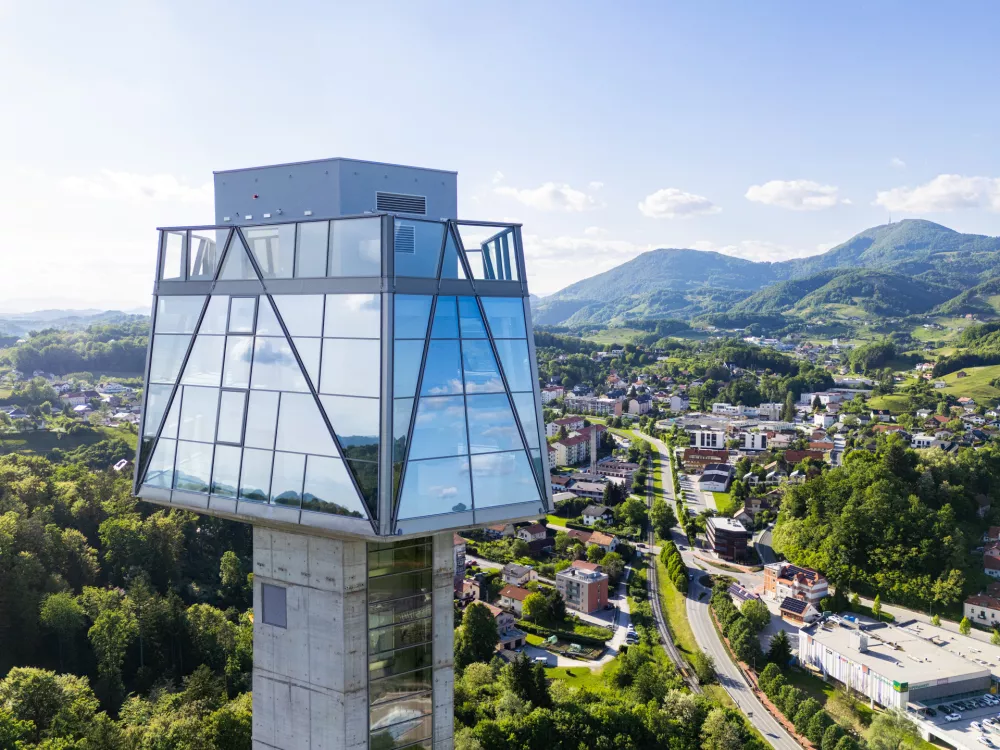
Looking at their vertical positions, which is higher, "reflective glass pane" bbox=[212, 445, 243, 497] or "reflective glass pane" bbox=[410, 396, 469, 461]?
"reflective glass pane" bbox=[410, 396, 469, 461]

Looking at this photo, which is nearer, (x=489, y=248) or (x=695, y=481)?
(x=489, y=248)

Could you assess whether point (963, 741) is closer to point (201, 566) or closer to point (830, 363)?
point (201, 566)

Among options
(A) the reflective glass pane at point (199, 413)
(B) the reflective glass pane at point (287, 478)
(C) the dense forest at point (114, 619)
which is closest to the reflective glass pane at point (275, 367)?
(A) the reflective glass pane at point (199, 413)

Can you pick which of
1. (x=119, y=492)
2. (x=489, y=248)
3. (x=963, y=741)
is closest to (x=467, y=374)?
(x=489, y=248)

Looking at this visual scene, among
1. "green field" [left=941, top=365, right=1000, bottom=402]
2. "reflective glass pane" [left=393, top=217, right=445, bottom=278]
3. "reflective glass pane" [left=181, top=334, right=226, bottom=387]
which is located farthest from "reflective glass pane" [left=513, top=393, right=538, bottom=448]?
"green field" [left=941, top=365, right=1000, bottom=402]

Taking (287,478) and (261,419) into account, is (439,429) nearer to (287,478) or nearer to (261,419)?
(287,478)

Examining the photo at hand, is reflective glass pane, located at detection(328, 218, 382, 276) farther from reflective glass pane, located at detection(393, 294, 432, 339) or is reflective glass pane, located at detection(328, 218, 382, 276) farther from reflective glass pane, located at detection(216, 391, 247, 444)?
reflective glass pane, located at detection(216, 391, 247, 444)

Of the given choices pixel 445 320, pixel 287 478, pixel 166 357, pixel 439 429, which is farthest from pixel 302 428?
pixel 166 357
